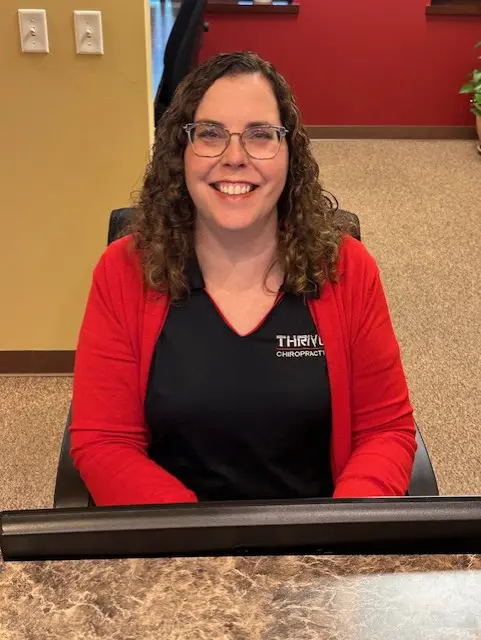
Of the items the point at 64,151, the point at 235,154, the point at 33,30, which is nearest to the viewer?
the point at 235,154

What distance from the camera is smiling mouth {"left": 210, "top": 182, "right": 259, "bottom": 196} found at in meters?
1.30

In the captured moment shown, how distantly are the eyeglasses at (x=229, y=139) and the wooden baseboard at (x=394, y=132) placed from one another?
4.18m

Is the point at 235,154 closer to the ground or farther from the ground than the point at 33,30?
closer to the ground

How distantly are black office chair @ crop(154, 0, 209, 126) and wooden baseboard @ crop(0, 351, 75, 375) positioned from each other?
109 centimetres

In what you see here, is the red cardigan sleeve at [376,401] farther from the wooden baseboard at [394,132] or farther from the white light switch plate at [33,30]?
the wooden baseboard at [394,132]

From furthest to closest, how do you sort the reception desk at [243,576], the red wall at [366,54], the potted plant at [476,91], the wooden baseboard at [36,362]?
the red wall at [366,54] < the potted plant at [476,91] < the wooden baseboard at [36,362] < the reception desk at [243,576]

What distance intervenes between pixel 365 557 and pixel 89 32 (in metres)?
1.94

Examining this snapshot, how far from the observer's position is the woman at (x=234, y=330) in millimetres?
1303

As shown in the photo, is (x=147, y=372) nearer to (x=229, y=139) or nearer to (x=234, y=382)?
(x=234, y=382)

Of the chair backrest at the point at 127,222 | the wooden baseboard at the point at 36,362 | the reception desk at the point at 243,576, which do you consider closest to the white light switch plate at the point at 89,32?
the chair backrest at the point at 127,222

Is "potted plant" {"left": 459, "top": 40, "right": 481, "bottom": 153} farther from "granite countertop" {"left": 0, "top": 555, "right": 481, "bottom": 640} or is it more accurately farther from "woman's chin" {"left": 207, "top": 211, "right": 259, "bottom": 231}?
"granite countertop" {"left": 0, "top": 555, "right": 481, "bottom": 640}

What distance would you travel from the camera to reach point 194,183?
133 centimetres

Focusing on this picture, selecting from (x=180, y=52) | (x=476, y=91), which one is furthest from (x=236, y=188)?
(x=476, y=91)

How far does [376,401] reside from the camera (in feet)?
4.54
